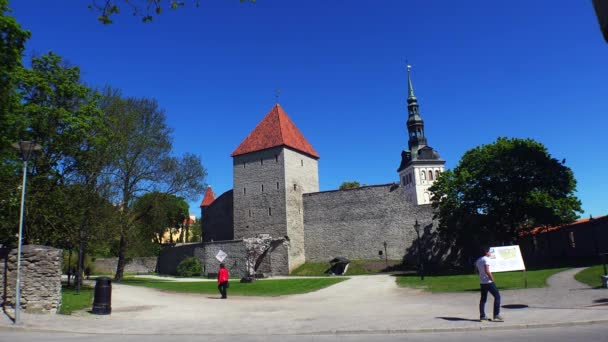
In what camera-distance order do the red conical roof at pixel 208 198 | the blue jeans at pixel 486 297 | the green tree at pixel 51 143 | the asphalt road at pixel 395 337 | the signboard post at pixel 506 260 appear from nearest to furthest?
the asphalt road at pixel 395 337
the blue jeans at pixel 486 297
the signboard post at pixel 506 260
the green tree at pixel 51 143
the red conical roof at pixel 208 198

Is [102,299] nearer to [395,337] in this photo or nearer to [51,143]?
[395,337]

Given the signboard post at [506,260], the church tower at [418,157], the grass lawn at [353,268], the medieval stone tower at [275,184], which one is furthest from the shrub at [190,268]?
the church tower at [418,157]

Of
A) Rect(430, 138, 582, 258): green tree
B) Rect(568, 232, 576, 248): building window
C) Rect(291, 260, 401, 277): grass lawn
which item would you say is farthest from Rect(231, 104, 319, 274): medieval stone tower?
Rect(568, 232, 576, 248): building window

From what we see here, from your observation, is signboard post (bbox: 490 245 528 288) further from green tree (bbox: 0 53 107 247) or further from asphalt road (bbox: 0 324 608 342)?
green tree (bbox: 0 53 107 247)

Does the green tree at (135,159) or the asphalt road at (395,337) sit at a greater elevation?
the green tree at (135,159)

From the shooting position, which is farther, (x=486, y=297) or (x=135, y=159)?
(x=135, y=159)

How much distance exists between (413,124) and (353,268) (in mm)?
48873

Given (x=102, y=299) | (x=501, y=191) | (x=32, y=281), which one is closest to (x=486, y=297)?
(x=102, y=299)

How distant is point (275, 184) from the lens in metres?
40.8

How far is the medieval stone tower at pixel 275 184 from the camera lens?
39.4 meters

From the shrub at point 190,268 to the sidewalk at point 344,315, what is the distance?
2326 centimetres

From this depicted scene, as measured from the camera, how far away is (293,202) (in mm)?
40438

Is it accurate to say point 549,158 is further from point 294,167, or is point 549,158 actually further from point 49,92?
point 49,92

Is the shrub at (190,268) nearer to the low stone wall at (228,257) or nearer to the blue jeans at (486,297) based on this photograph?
the low stone wall at (228,257)
